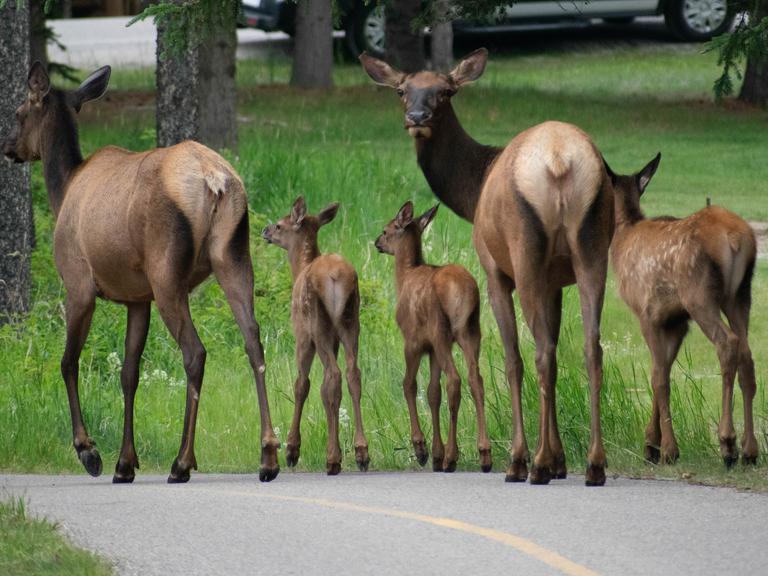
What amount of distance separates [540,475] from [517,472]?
20 cm

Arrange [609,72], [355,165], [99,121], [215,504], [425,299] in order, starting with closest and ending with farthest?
[215,504] → [425,299] → [355,165] → [99,121] → [609,72]

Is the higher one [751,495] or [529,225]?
[529,225]

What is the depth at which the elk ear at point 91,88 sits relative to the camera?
12.4 meters

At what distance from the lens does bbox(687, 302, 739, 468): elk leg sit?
10.5 m

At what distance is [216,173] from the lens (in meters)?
10.7

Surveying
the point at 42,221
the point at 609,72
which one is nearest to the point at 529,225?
the point at 42,221

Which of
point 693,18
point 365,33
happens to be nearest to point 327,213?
point 365,33

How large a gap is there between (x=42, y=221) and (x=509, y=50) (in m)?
20.2

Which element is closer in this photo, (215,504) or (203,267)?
(215,504)

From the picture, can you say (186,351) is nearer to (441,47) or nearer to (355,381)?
(355,381)

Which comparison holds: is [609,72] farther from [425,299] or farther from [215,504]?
[215,504]

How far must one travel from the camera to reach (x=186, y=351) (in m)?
10.6

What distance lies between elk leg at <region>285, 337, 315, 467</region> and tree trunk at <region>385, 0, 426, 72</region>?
17292 millimetres

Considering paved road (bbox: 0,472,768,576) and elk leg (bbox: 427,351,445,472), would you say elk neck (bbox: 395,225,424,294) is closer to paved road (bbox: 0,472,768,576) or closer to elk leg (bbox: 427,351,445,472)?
elk leg (bbox: 427,351,445,472)
